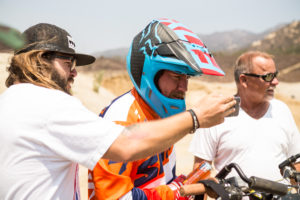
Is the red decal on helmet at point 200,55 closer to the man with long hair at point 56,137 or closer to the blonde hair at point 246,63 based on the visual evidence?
the man with long hair at point 56,137

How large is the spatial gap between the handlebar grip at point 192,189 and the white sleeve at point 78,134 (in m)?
0.59

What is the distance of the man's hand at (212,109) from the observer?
4.92 feet

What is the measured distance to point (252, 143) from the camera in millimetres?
2918

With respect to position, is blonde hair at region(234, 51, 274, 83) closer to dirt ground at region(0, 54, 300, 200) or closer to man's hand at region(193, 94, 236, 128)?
man's hand at region(193, 94, 236, 128)

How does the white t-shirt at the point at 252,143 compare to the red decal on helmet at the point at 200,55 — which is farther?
the white t-shirt at the point at 252,143

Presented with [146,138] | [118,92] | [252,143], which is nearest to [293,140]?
[252,143]

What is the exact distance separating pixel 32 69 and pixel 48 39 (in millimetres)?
263

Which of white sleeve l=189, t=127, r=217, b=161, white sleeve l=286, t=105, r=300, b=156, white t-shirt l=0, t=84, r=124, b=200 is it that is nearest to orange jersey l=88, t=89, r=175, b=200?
white t-shirt l=0, t=84, r=124, b=200

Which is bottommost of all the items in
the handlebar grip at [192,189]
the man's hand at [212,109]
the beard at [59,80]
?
the handlebar grip at [192,189]

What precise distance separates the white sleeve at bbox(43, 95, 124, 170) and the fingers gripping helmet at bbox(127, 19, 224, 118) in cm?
59

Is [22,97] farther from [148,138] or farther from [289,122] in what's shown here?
[289,122]

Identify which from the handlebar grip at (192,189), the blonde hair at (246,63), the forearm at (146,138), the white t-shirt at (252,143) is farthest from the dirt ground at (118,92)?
the blonde hair at (246,63)

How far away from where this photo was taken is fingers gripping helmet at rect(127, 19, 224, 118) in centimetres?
176

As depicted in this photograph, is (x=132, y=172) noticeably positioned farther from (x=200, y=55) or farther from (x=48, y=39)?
(x=48, y=39)
